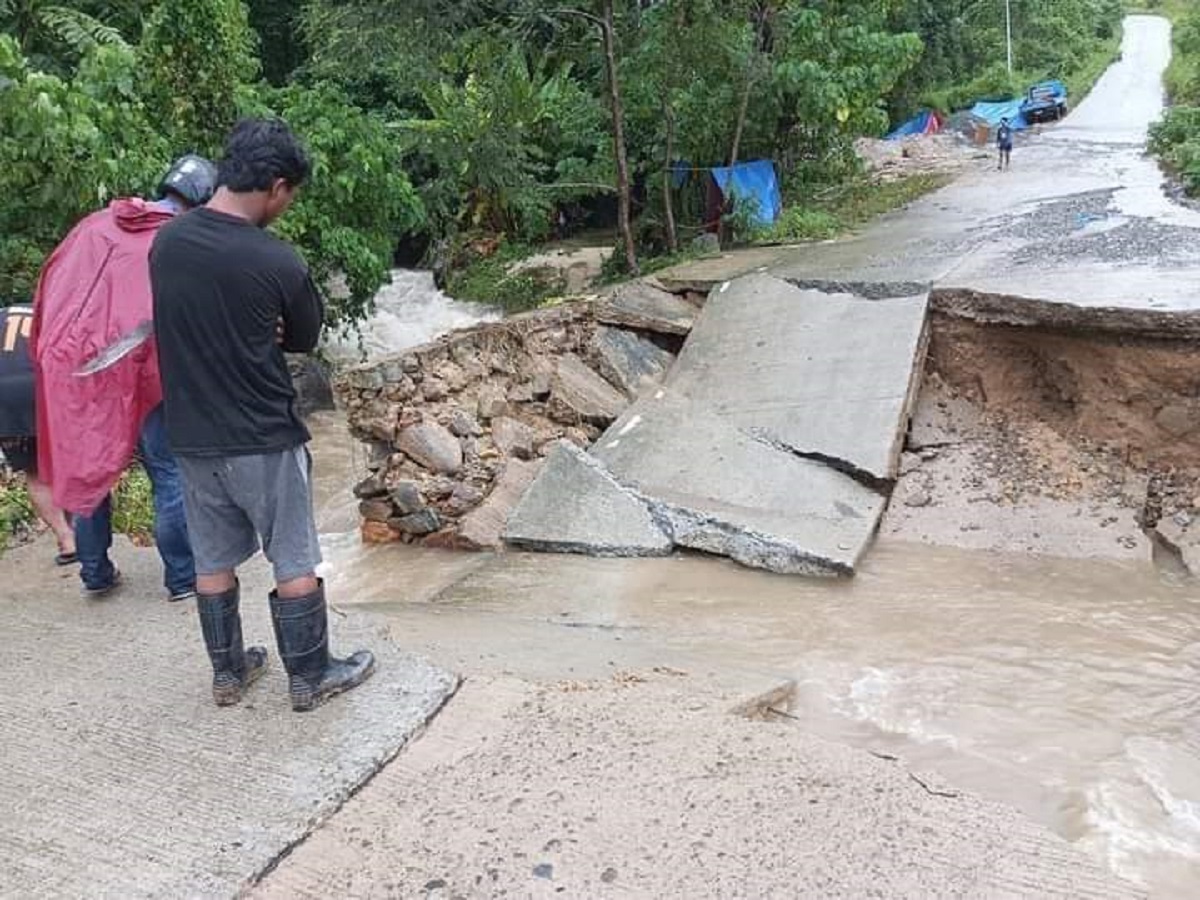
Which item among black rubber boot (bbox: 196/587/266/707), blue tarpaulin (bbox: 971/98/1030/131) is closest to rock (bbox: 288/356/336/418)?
black rubber boot (bbox: 196/587/266/707)

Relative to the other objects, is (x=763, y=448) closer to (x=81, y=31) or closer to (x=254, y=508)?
(x=254, y=508)

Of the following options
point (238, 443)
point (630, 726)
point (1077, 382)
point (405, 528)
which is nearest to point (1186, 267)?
point (1077, 382)

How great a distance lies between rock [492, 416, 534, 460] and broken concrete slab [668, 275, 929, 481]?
4.11ft

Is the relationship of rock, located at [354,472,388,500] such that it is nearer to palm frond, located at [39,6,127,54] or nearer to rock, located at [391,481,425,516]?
rock, located at [391,481,425,516]

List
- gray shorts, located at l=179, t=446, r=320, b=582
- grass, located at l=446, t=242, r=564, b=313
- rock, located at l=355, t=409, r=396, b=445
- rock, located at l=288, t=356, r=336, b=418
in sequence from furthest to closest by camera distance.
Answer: grass, located at l=446, t=242, r=564, b=313 < rock, located at l=288, t=356, r=336, b=418 < rock, located at l=355, t=409, r=396, b=445 < gray shorts, located at l=179, t=446, r=320, b=582

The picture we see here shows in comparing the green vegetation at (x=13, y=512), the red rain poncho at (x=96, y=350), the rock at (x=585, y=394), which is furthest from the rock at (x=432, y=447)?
the red rain poncho at (x=96, y=350)

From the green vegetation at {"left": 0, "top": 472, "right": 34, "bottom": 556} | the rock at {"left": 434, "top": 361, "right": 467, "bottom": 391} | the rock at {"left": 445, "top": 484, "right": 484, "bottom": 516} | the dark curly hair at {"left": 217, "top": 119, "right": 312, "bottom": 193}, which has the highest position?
the dark curly hair at {"left": 217, "top": 119, "right": 312, "bottom": 193}

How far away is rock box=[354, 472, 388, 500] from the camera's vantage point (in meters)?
7.19

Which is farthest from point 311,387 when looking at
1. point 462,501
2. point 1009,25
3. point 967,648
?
point 1009,25

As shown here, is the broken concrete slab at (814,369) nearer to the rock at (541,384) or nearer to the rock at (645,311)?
the rock at (645,311)

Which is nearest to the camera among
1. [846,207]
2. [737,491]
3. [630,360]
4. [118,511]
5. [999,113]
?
[118,511]

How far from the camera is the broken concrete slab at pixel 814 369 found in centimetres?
725

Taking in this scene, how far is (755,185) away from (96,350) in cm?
1089

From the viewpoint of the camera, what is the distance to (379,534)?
7.18 meters
